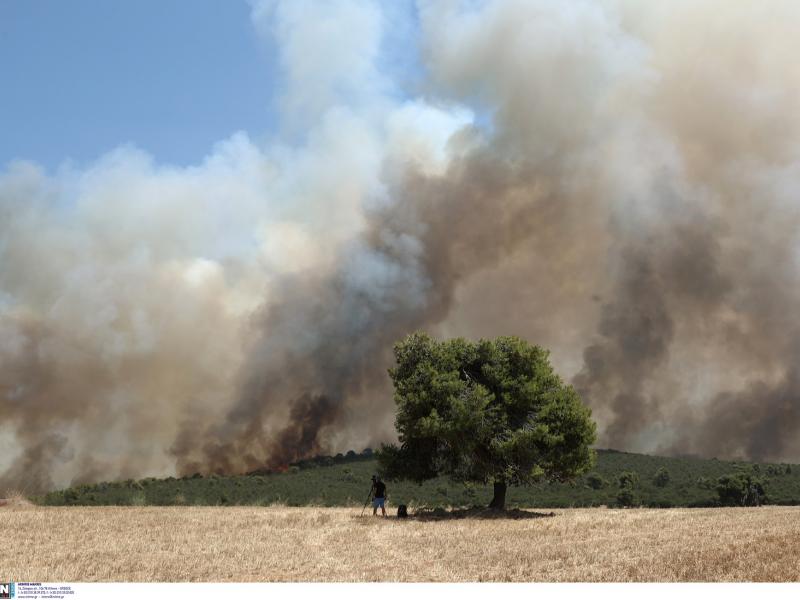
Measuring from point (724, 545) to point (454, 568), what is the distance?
9.56m

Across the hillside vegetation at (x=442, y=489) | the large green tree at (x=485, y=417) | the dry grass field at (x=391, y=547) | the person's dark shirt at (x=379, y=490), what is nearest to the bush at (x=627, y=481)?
the hillside vegetation at (x=442, y=489)

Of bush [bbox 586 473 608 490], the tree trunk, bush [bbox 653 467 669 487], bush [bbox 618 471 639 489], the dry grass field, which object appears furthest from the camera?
bush [bbox 653 467 669 487]

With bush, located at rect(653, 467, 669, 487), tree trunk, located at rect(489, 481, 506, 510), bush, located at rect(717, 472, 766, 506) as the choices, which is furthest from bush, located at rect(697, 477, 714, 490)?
tree trunk, located at rect(489, 481, 506, 510)

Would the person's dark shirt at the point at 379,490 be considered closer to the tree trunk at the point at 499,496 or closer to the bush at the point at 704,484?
the tree trunk at the point at 499,496

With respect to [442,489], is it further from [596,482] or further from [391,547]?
[391,547]

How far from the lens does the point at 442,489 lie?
81625 millimetres

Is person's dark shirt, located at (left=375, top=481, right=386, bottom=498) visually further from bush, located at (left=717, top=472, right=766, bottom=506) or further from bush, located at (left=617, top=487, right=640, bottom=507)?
bush, located at (left=717, top=472, right=766, bottom=506)

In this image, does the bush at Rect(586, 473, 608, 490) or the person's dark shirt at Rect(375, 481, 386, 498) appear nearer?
the person's dark shirt at Rect(375, 481, 386, 498)

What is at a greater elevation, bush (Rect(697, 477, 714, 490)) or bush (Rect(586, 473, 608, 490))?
bush (Rect(697, 477, 714, 490))

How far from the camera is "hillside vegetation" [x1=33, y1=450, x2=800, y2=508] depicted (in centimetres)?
6719

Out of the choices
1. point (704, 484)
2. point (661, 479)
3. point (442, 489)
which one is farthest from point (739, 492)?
point (442, 489)

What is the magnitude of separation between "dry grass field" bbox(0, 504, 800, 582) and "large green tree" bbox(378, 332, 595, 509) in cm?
619

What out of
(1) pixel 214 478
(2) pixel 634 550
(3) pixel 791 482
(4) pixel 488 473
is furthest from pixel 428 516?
(1) pixel 214 478

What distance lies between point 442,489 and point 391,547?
181 feet
